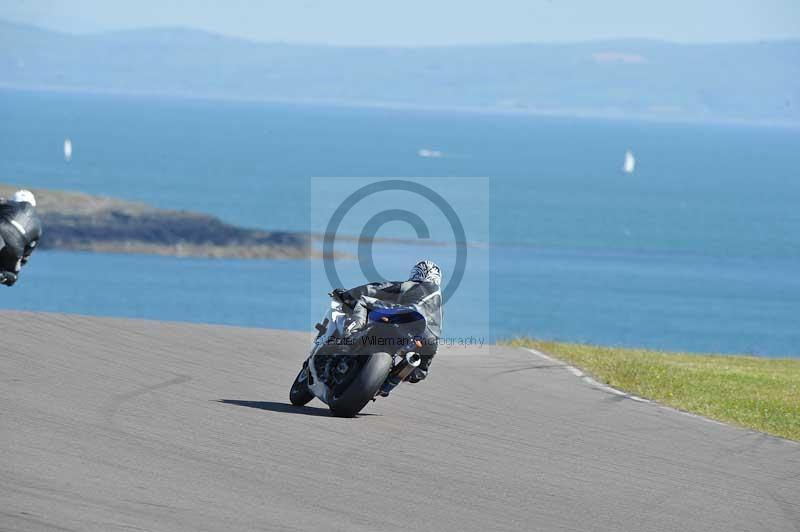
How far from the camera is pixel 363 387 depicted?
1233 cm

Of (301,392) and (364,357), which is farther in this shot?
(301,392)

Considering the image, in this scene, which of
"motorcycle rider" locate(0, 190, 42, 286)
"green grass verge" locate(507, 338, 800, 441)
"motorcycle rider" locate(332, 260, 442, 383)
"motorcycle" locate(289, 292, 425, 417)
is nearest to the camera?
"motorcycle" locate(289, 292, 425, 417)

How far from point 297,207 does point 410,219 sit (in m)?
17.8

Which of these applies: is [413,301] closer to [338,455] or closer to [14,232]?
[338,455]

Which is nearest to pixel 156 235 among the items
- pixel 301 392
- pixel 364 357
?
pixel 301 392

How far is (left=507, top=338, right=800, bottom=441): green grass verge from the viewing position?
15.7 meters

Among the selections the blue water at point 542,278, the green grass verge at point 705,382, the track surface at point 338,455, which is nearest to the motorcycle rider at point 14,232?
the track surface at point 338,455

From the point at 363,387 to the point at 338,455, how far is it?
4.92ft

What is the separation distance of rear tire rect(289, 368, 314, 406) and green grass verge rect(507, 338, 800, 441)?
15.8 feet

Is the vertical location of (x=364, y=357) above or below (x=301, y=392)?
above

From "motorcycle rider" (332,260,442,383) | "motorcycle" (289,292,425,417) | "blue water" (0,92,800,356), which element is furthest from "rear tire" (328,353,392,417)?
"blue water" (0,92,800,356)

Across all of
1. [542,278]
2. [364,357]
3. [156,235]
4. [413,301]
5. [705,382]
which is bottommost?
[542,278]

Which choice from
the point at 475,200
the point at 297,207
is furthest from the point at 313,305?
the point at 475,200

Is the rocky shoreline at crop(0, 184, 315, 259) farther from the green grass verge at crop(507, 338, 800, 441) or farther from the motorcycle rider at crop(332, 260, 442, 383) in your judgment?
the motorcycle rider at crop(332, 260, 442, 383)
